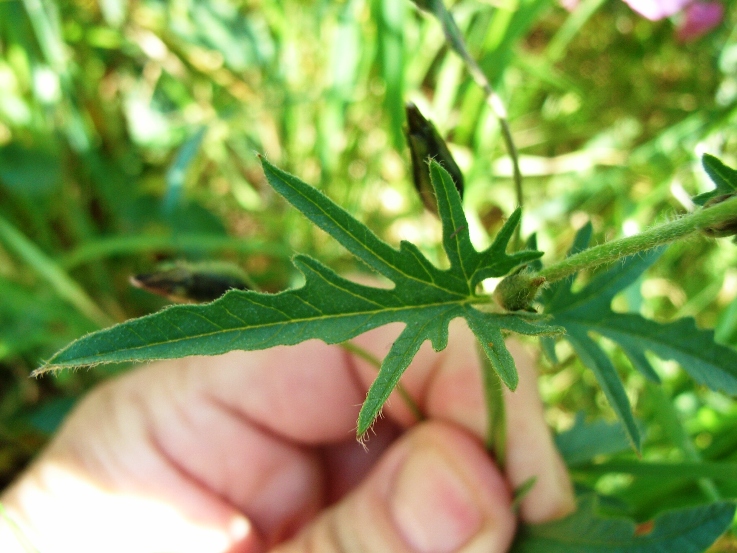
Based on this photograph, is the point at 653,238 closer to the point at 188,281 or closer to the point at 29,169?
the point at 188,281

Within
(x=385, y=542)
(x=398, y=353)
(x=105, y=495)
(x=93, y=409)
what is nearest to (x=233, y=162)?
(x=93, y=409)

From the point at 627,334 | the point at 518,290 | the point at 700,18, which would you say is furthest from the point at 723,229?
the point at 700,18

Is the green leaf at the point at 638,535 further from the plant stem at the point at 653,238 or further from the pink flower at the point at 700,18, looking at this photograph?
the pink flower at the point at 700,18

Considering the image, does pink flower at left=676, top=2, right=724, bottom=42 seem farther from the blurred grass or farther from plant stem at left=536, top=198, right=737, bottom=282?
plant stem at left=536, top=198, right=737, bottom=282

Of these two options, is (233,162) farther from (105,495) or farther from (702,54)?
(702,54)

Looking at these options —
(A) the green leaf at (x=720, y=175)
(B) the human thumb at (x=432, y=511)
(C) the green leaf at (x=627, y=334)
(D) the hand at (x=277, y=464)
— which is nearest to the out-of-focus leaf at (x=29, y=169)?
(D) the hand at (x=277, y=464)

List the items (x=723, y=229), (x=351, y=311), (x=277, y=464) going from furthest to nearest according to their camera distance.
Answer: (x=277, y=464) < (x=351, y=311) < (x=723, y=229)
